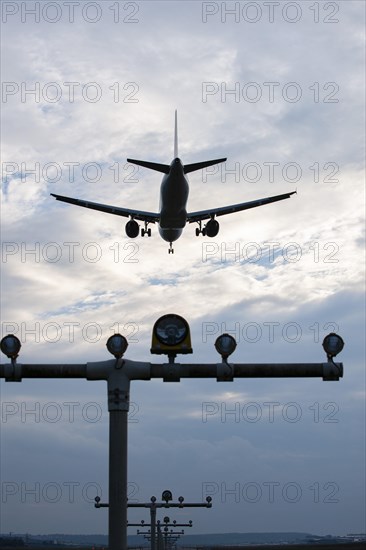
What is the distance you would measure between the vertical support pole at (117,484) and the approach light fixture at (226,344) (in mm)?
1879

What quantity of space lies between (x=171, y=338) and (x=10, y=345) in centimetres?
251

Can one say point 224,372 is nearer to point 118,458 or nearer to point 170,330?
point 170,330

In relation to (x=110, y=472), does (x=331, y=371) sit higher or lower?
higher

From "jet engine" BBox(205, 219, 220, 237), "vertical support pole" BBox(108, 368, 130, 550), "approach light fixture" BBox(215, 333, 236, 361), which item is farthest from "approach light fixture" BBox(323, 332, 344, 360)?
"jet engine" BBox(205, 219, 220, 237)

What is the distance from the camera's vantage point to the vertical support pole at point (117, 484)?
39.5ft

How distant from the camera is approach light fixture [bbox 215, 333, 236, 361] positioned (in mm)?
13320

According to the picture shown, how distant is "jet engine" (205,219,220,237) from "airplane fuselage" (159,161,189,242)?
2.47m

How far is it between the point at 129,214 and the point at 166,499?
46.1 meters

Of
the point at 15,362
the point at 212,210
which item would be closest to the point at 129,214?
the point at 212,210

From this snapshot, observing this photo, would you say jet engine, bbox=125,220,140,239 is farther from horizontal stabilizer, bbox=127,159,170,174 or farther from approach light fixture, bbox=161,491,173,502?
approach light fixture, bbox=161,491,173,502

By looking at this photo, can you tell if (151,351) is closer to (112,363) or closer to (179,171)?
(112,363)

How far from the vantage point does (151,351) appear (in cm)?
1273

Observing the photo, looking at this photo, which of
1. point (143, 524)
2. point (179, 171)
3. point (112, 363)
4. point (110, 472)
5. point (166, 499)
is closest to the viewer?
point (110, 472)

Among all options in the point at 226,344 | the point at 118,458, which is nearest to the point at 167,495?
the point at 226,344
